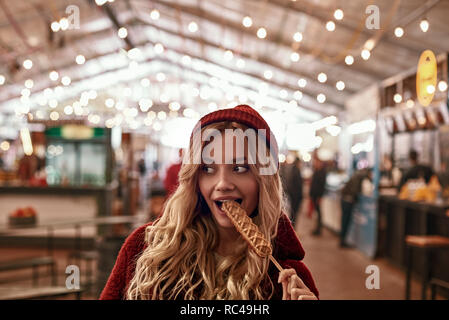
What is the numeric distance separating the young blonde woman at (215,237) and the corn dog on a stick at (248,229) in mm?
50

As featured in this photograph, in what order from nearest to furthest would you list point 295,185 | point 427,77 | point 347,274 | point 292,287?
point 292,287 < point 427,77 < point 347,274 < point 295,185

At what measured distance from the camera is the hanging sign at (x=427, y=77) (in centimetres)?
261

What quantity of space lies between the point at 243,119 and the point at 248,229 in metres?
0.37

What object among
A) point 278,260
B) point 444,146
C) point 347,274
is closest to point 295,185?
point 444,146

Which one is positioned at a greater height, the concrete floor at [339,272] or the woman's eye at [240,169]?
the woman's eye at [240,169]

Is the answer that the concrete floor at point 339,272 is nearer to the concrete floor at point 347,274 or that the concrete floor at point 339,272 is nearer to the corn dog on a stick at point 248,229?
the concrete floor at point 347,274

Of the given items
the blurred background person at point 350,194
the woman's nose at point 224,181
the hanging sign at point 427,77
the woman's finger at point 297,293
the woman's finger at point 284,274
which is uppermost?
the hanging sign at point 427,77

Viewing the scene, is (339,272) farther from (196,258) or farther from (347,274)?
(196,258)

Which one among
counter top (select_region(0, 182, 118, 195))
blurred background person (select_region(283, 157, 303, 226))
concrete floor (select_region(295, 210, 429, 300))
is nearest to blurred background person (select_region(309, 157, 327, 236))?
blurred background person (select_region(283, 157, 303, 226))

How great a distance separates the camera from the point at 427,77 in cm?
269

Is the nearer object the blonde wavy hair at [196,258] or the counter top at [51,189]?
the blonde wavy hair at [196,258]

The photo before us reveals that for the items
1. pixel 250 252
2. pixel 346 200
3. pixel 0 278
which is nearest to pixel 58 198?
pixel 0 278

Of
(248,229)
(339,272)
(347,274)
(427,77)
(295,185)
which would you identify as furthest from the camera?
(295,185)

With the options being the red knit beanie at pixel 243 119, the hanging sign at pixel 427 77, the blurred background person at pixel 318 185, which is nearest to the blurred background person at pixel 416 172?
the blurred background person at pixel 318 185
